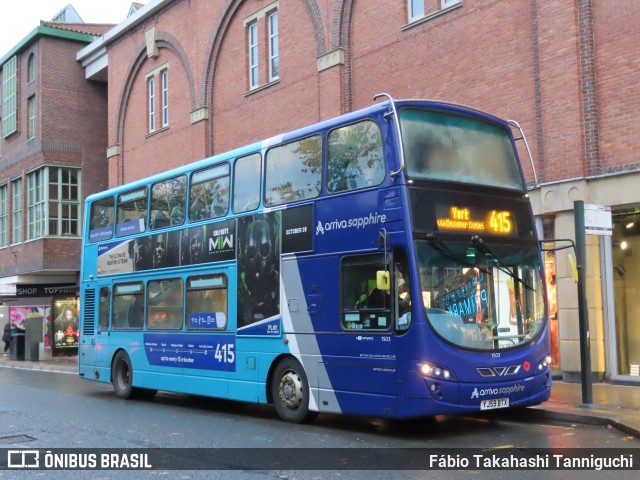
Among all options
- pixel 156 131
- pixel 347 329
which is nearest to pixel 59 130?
pixel 156 131

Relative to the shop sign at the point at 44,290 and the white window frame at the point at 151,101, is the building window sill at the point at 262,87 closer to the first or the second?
the white window frame at the point at 151,101

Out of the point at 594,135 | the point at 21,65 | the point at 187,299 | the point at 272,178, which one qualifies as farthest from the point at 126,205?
the point at 21,65

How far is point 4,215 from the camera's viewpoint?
3497 cm

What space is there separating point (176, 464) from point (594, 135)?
977 centimetres

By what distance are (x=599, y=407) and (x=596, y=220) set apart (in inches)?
111

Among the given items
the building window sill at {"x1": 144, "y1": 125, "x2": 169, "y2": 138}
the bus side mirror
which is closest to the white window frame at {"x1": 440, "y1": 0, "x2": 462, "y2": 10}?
the bus side mirror

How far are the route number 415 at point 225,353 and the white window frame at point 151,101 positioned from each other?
1646 centimetres

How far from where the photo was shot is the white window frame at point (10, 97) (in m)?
33.4

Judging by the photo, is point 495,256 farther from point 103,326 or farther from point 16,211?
point 16,211

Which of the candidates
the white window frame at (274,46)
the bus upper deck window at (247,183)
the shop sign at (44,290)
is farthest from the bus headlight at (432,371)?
the shop sign at (44,290)

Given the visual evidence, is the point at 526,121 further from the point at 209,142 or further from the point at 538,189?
the point at 209,142

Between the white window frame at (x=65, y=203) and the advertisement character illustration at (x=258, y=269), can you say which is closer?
the advertisement character illustration at (x=258, y=269)

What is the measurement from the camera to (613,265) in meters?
14.1

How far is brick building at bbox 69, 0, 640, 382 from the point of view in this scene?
45.4ft
